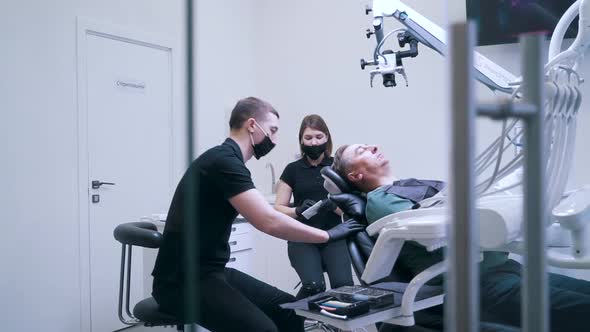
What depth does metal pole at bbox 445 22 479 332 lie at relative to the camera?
1.53 feet

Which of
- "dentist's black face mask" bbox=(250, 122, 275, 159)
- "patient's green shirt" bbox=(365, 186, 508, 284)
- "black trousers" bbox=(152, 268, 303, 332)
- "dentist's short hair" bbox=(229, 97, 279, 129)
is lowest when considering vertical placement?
"black trousers" bbox=(152, 268, 303, 332)

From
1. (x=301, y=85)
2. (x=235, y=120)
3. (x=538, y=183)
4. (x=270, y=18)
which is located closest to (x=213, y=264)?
(x=235, y=120)

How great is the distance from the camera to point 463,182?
1.55 ft

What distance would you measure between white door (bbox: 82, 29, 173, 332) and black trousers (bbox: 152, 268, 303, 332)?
62.6 inches

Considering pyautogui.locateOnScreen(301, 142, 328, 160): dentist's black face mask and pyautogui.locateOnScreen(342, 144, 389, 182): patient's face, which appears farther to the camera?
pyautogui.locateOnScreen(301, 142, 328, 160): dentist's black face mask

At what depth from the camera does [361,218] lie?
1.82 m

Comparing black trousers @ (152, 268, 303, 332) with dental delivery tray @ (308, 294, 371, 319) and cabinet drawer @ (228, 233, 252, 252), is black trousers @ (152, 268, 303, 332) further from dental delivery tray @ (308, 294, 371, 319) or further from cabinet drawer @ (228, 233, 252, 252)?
cabinet drawer @ (228, 233, 252, 252)

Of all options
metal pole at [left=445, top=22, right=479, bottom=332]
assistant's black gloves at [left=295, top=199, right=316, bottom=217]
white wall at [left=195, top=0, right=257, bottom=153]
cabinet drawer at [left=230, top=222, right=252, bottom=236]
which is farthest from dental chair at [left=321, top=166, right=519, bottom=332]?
white wall at [left=195, top=0, right=257, bottom=153]

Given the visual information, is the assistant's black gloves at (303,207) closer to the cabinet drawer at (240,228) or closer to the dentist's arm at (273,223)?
the cabinet drawer at (240,228)

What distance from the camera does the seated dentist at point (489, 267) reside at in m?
1.29

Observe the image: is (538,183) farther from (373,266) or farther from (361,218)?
(361,218)

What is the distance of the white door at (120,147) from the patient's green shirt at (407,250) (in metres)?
1.92

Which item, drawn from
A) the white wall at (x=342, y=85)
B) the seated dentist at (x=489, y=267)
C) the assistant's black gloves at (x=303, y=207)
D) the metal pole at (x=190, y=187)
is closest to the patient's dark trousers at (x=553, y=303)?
the seated dentist at (x=489, y=267)

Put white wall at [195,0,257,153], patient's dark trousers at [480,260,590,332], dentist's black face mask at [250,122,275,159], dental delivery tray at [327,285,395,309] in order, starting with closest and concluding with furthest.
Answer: patient's dark trousers at [480,260,590,332] → dental delivery tray at [327,285,395,309] → dentist's black face mask at [250,122,275,159] → white wall at [195,0,257,153]
